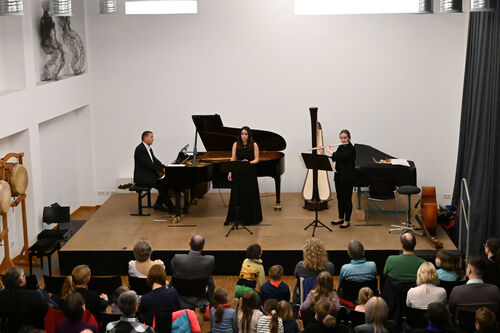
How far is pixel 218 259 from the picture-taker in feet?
32.3

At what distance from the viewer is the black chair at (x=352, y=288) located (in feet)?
23.5

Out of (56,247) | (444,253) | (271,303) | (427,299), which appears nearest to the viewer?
(271,303)

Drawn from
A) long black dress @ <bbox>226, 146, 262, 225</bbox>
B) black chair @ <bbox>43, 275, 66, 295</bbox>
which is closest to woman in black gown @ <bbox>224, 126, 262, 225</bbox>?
long black dress @ <bbox>226, 146, 262, 225</bbox>

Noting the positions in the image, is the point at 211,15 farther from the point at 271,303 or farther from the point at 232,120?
the point at 271,303

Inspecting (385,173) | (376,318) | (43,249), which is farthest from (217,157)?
(376,318)

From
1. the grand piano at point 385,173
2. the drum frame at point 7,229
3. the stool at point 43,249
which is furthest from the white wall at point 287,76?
the stool at point 43,249

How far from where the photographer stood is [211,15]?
507 inches

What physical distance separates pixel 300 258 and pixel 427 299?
3.37m

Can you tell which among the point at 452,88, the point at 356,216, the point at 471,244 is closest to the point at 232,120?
Answer: the point at 356,216

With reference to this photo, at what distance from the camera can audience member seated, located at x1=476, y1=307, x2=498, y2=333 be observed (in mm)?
5617

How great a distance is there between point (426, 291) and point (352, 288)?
32.2 inches

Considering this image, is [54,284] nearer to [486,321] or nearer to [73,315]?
[73,315]

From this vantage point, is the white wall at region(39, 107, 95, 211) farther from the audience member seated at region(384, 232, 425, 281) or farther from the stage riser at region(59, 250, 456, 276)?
the audience member seated at region(384, 232, 425, 281)

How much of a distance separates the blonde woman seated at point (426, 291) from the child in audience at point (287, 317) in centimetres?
128
